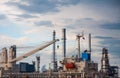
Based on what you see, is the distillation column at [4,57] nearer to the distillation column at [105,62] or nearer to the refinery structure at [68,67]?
the refinery structure at [68,67]

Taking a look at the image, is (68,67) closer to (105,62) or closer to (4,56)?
(105,62)

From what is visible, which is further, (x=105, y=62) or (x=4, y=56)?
(x=4, y=56)

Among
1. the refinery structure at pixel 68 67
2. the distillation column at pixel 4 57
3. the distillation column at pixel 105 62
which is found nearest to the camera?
the refinery structure at pixel 68 67

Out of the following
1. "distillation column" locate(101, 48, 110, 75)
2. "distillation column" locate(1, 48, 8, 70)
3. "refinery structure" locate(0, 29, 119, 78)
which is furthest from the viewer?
"distillation column" locate(1, 48, 8, 70)

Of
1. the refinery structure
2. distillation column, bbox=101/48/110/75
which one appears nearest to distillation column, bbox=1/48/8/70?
the refinery structure

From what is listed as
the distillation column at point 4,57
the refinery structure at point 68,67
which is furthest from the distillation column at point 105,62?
the distillation column at point 4,57

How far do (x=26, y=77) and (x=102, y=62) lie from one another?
163 feet

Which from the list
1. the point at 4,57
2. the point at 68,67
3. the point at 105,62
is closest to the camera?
the point at 68,67

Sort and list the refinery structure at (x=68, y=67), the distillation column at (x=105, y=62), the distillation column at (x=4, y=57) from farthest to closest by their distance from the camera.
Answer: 1. the distillation column at (x=4, y=57)
2. the distillation column at (x=105, y=62)
3. the refinery structure at (x=68, y=67)

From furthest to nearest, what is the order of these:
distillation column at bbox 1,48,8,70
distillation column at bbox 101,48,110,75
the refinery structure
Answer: distillation column at bbox 1,48,8,70 → distillation column at bbox 101,48,110,75 → the refinery structure

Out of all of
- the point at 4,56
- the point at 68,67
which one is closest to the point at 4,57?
the point at 4,56

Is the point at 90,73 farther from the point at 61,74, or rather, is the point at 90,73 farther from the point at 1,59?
the point at 1,59

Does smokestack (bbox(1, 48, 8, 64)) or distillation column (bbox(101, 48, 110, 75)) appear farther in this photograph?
smokestack (bbox(1, 48, 8, 64))

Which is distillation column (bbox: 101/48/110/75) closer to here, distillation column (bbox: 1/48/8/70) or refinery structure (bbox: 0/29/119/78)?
refinery structure (bbox: 0/29/119/78)
